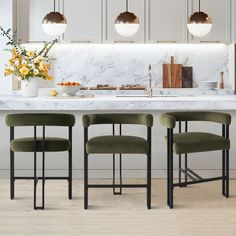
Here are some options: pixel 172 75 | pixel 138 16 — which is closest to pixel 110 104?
pixel 138 16

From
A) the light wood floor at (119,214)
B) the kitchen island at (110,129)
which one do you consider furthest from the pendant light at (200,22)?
the light wood floor at (119,214)

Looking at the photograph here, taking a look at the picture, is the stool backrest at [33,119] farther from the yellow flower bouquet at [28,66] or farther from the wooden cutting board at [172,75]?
the wooden cutting board at [172,75]

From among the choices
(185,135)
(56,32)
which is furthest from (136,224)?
(56,32)

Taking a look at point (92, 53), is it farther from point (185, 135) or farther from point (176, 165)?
point (185, 135)

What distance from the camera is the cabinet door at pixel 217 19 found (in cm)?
742

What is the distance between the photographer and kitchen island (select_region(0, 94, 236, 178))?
516 centimetres

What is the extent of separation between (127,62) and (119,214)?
383cm

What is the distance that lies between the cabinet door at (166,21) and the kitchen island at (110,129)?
7.08ft

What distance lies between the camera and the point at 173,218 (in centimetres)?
422

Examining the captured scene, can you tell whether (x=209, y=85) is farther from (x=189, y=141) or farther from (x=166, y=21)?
(x=189, y=141)

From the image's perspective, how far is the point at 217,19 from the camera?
24.4 ft

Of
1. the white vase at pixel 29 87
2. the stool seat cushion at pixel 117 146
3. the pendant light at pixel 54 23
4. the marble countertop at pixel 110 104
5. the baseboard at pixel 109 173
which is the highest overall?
the pendant light at pixel 54 23

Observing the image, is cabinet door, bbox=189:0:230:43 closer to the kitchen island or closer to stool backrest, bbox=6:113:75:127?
the kitchen island

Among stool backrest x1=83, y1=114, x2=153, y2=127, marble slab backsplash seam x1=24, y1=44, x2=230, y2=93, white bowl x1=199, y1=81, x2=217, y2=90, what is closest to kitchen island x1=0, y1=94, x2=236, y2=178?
stool backrest x1=83, y1=114, x2=153, y2=127
